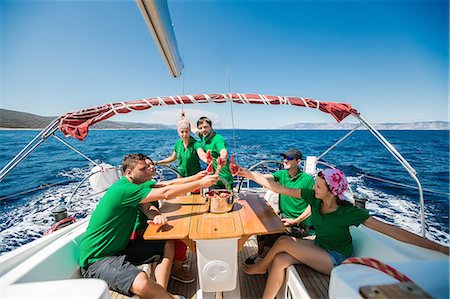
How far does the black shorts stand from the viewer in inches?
55.9

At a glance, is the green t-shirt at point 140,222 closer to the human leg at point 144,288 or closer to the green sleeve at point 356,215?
the human leg at point 144,288

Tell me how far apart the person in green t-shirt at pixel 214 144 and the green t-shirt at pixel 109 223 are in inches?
44.0

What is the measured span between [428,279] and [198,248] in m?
1.30

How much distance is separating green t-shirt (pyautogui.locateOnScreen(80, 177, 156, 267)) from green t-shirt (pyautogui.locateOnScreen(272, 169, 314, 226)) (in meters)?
1.55

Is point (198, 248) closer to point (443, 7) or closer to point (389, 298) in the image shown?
point (389, 298)

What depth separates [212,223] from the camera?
5.41 feet

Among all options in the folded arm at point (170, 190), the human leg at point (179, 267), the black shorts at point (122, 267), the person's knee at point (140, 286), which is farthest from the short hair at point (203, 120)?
the person's knee at point (140, 286)

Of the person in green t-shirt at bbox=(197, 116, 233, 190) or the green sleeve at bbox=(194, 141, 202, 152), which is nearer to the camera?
the person in green t-shirt at bbox=(197, 116, 233, 190)

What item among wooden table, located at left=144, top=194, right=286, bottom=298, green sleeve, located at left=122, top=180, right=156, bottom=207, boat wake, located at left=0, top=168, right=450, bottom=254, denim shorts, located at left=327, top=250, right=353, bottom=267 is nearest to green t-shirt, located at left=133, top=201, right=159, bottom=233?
wooden table, located at left=144, top=194, right=286, bottom=298

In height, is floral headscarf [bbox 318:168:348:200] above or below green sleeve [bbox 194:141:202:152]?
below

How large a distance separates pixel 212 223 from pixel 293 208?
3.59 ft

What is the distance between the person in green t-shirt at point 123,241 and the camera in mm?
1429

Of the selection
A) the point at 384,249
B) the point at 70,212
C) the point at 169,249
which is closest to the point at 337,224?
the point at 384,249

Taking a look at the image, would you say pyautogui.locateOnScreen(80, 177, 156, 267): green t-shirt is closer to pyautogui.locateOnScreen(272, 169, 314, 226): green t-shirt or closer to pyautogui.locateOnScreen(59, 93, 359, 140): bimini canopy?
pyautogui.locateOnScreen(59, 93, 359, 140): bimini canopy
